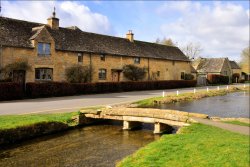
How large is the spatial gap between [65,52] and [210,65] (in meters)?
56.3

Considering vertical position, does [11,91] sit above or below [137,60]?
below

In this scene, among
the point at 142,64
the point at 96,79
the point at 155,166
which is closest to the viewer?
the point at 155,166

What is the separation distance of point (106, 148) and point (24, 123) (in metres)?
4.87

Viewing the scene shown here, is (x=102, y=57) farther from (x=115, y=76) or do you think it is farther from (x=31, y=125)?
(x=31, y=125)

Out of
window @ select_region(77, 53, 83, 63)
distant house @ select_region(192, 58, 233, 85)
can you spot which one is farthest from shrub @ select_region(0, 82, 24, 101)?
distant house @ select_region(192, 58, 233, 85)

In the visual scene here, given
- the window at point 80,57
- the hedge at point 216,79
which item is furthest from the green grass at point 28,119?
the hedge at point 216,79

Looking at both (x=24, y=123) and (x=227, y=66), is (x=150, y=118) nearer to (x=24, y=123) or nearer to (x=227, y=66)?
(x=24, y=123)

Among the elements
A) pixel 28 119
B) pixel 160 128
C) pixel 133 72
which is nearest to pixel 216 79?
pixel 133 72

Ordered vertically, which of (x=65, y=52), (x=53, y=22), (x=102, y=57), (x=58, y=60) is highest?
(x=53, y=22)

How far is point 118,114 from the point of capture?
1922 centimetres

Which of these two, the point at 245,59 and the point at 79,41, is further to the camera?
the point at 245,59

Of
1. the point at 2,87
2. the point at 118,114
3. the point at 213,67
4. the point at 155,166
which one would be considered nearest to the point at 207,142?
the point at 155,166

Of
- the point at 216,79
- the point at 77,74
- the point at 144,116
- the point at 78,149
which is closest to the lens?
the point at 78,149

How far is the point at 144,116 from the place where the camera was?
1820 centimetres
